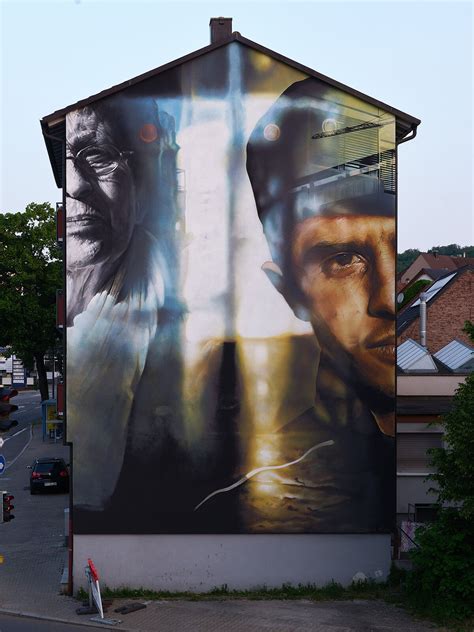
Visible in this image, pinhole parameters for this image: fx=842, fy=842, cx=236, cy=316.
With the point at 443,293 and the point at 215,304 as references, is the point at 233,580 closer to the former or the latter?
the point at 215,304

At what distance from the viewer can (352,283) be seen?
64.0 feet

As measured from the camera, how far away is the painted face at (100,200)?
63.3 ft

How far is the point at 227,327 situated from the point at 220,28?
7.45 meters

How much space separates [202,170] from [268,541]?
8.63m

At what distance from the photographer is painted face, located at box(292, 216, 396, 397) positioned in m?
19.4

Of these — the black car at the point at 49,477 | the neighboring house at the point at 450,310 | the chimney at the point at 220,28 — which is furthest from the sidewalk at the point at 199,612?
the neighboring house at the point at 450,310

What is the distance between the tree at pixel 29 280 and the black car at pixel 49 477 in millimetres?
22181

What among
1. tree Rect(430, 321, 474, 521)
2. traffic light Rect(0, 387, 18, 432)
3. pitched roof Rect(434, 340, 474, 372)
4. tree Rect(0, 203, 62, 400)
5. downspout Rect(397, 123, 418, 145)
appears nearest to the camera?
traffic light Rect(0, 387, 18, 432)

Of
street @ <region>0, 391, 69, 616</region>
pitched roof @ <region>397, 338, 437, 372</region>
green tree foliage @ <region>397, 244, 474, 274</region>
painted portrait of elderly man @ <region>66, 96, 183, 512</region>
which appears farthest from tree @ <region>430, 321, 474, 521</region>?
green tree foliage @ <region>397, 244, 474, 274</region>

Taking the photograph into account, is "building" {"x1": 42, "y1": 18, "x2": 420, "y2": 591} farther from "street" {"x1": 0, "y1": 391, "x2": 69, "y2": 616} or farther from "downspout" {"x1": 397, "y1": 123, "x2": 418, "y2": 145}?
"street" {"x1": 0, "y1": 391, "x2": 69, "y2": 616}

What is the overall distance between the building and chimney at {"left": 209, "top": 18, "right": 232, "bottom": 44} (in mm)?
1382

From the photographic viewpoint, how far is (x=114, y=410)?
19.1m

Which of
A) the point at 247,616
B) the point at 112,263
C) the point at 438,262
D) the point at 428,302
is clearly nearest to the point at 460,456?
the point at 247,616

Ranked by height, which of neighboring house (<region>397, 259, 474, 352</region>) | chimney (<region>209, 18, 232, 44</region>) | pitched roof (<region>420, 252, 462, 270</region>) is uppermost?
chimney (<region>209, 18, 232, 44</region>)
